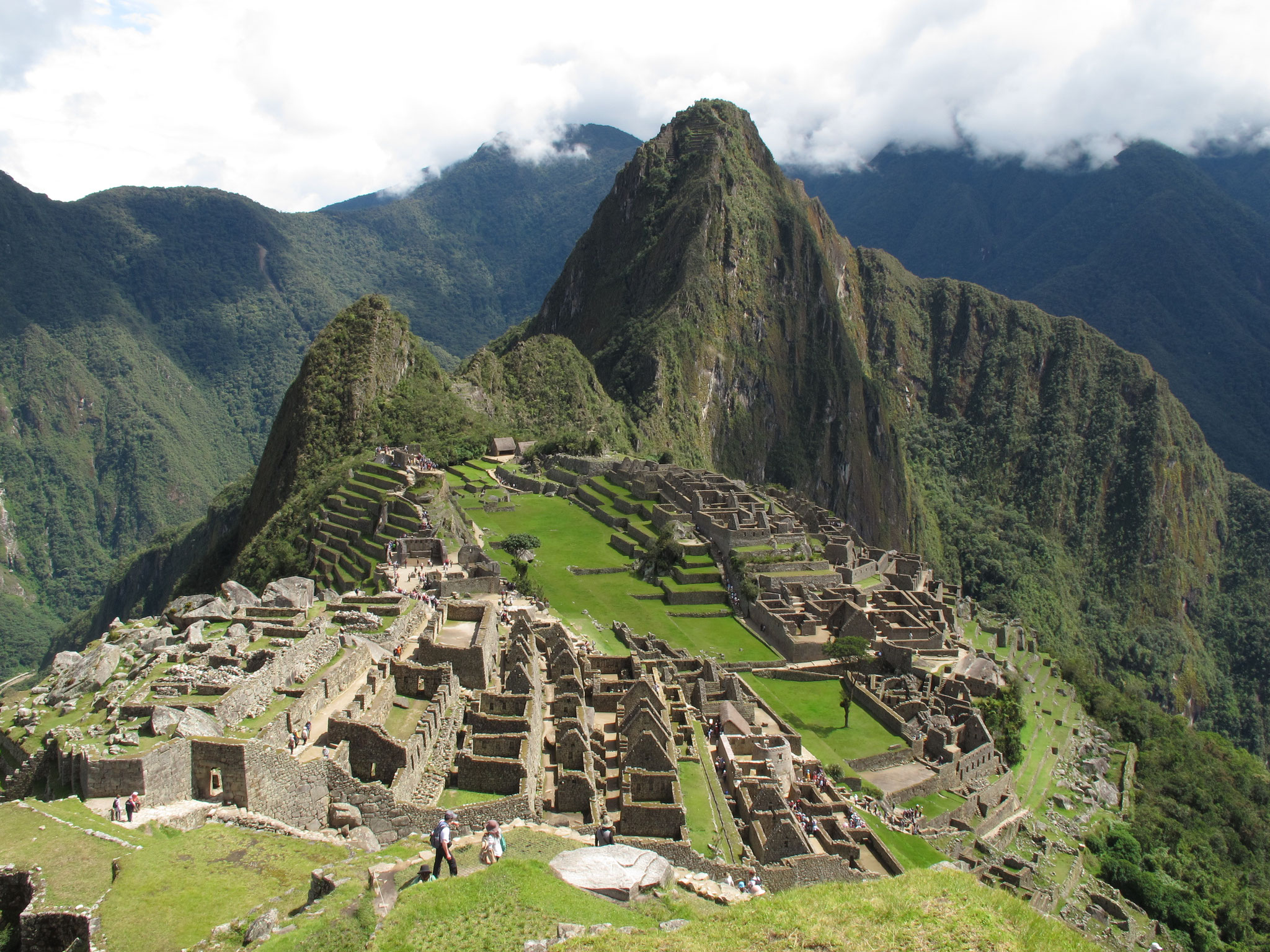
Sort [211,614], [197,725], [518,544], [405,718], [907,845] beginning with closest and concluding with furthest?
[197,725] < [405,718] < [211,614] < [907,845] < [518,544]

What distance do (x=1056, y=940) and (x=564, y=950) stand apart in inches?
286

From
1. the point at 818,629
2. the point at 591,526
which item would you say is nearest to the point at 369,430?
the point at 591,526

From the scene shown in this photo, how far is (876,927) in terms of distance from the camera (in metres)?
14.1

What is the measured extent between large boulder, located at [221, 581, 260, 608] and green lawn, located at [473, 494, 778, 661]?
44.1 ft

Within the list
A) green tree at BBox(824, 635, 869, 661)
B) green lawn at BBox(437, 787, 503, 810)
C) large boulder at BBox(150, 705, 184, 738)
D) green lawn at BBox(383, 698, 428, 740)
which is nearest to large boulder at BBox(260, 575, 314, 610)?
green lawn at BBox(383, 698, 428, 740)

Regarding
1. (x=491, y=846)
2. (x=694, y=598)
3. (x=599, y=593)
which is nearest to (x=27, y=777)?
(x=491, y=846)

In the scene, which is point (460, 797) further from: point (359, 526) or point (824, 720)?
point (359, 526)

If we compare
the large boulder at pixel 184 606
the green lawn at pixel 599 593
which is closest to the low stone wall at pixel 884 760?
the green lawn at pixel 599 593

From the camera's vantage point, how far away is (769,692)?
4441cm

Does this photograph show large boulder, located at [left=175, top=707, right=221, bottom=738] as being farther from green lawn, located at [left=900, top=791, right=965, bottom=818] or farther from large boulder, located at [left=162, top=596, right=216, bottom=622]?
green lawn, located at [left=900, top=791, right=965, bottom=818]

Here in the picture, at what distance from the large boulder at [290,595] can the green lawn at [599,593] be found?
1140 cm

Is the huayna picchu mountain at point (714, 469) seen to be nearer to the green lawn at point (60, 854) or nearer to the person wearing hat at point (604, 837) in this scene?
the person wearing hat at point (604, 837)

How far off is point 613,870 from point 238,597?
18882 mm

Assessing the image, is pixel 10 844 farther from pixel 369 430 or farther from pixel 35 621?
pixel 35 621
